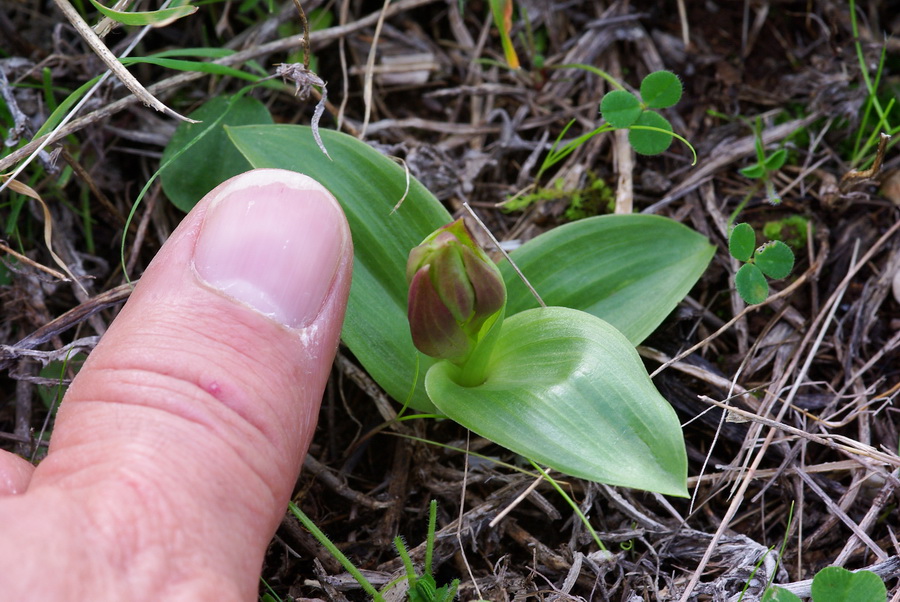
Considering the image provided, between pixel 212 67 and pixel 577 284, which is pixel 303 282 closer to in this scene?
pixel 577 284

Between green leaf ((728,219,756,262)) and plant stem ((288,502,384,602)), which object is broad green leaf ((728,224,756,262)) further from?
plant stem ((288,502,384,602))

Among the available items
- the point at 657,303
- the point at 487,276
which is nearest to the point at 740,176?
the point at 657,303

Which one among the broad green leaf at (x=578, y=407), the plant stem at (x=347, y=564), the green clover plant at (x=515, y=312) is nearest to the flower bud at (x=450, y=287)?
the green clover plant at (x=515, y=312)

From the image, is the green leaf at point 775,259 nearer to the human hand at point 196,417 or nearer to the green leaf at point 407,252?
the green leaf at point 407,252

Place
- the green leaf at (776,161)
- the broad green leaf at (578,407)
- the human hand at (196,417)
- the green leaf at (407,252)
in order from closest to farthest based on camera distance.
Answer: the human hand at (196,417)
the broad green leaf at (578,407)
the green leaf at (407,252)
the green leaf at (776,161)

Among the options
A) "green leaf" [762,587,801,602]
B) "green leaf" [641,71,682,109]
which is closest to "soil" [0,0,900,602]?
"green leaf" [762,587,801,602]

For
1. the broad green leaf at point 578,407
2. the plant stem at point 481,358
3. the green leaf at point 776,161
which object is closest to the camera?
the broad green leaf at point 578,407

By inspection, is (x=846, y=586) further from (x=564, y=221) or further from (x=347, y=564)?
(x=564, y=221)
